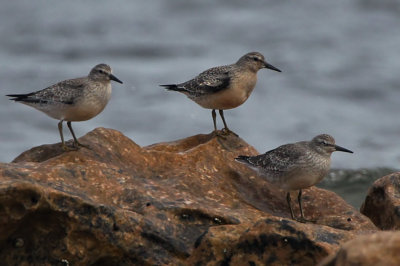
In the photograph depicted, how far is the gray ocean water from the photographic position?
20078mm

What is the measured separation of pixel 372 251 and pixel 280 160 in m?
5.75

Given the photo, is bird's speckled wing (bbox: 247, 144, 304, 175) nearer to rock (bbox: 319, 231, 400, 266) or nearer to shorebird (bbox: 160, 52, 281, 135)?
shorebird (bbox: 160, 52, 281, 135)

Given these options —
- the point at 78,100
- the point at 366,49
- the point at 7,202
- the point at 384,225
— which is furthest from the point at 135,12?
the point at 7,202

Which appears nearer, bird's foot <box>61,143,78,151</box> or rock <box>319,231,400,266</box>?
rock <box>319,231,400,266</box>

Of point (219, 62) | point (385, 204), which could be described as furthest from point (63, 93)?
point (219, 62)

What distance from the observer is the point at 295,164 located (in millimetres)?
10922

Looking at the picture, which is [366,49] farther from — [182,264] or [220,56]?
[182,264]

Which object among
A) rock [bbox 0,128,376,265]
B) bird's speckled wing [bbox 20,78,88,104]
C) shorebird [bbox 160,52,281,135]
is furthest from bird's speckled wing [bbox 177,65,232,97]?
rock [bbox 0,128,376,265]

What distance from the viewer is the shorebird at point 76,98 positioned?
37.5ft

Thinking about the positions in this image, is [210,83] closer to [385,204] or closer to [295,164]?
[295,164]

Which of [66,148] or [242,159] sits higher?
[66,148]

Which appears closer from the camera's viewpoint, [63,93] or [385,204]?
[385,204]

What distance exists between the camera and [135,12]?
27.0m

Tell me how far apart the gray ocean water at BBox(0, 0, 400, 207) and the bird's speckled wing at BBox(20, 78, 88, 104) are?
23.7 ft
